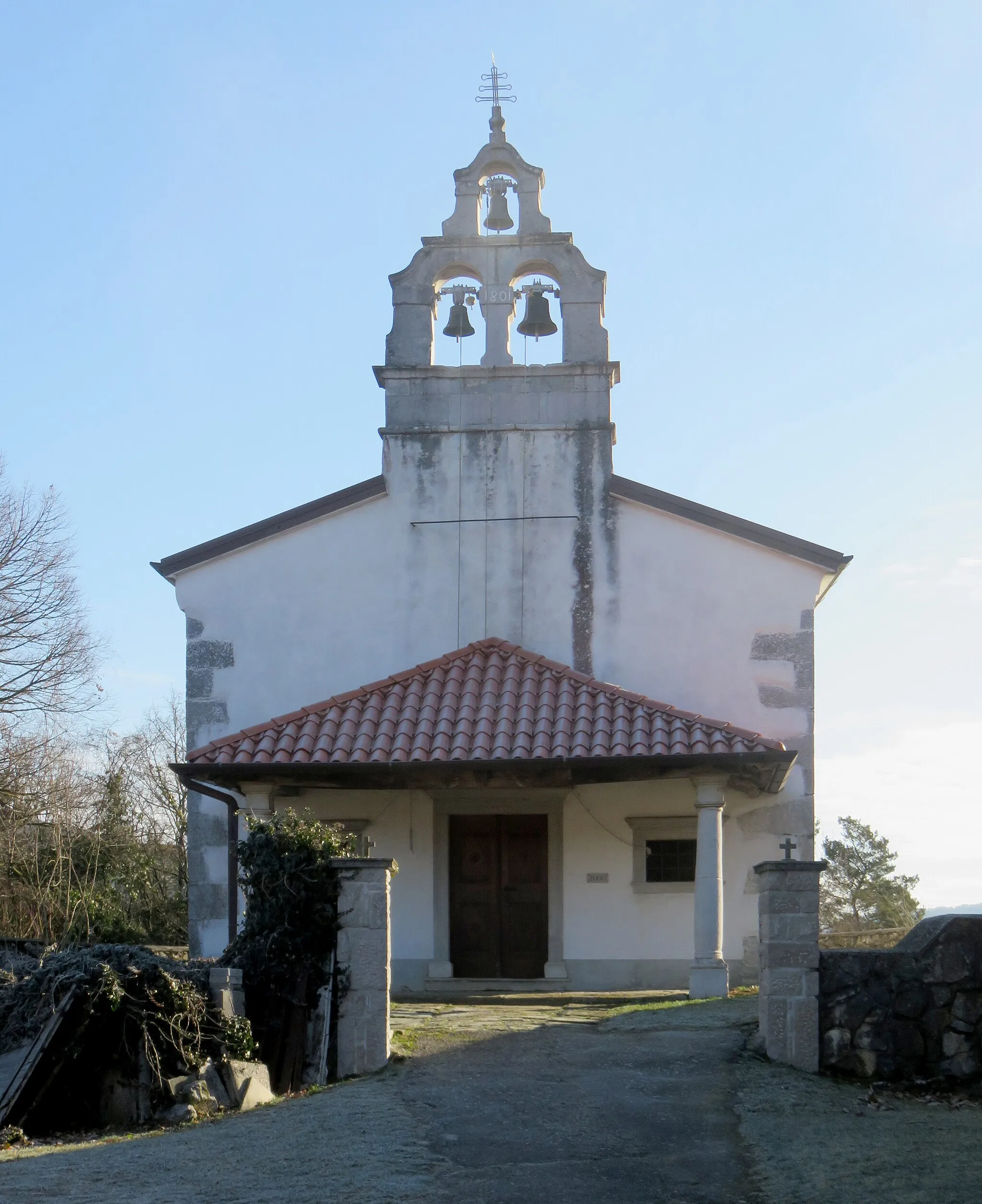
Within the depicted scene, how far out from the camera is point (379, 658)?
52.5ft

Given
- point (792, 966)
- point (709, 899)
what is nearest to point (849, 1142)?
point (792, 966)

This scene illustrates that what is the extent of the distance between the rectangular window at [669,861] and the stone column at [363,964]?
657cm

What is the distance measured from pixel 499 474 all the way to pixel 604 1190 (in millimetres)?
10918

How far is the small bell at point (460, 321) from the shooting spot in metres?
16.9

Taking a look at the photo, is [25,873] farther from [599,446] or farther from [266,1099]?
[266,1099]

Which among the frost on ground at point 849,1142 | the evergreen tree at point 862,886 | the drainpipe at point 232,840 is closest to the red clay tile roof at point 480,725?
the drainpipe at point 232,840

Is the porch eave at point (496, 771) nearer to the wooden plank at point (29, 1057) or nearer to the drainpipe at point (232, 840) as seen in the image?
the drainpipe at point (232, 840)

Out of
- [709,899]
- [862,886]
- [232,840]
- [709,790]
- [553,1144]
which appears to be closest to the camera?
[553,1144]

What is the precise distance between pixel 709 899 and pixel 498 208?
8739 millimetres

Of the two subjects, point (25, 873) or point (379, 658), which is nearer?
point (379, 658)

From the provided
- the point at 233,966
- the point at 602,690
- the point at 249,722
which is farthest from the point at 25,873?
the point at 233,966

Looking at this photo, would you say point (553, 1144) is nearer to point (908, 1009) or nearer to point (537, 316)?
point (908, 1009)

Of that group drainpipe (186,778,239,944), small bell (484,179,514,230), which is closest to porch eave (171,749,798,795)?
drainpipe (186,778,239,944)

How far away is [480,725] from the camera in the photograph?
46.3 feet
